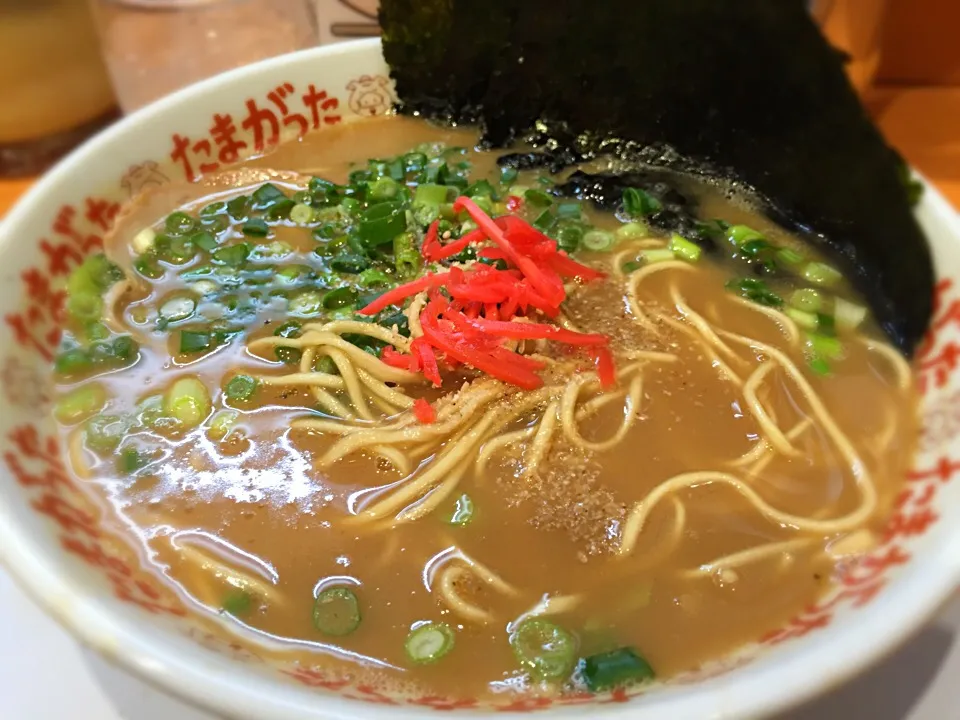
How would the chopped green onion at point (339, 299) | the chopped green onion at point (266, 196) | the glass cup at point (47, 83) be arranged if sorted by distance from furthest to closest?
1. the glass cup at point (47, 83)
2. the chopped green onion at point (266, 196)
3. the chopped green onion at point (339, 299)

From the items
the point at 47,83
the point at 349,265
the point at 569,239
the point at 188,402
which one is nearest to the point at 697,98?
the point at 569,239

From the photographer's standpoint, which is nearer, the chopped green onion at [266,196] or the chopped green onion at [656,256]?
the chopped green onion at [656,256]

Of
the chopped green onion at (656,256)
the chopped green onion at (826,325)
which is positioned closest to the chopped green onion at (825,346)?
the chopped green onion at (826,325)

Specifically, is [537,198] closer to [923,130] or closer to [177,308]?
[177,308]

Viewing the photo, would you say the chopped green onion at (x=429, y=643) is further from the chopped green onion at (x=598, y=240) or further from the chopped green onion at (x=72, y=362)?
the chopped green onion at (x=598, y=240)

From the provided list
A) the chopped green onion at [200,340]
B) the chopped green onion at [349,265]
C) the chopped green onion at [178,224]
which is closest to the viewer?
the chopped green onion at [200,340]

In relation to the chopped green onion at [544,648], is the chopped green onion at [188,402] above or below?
above
